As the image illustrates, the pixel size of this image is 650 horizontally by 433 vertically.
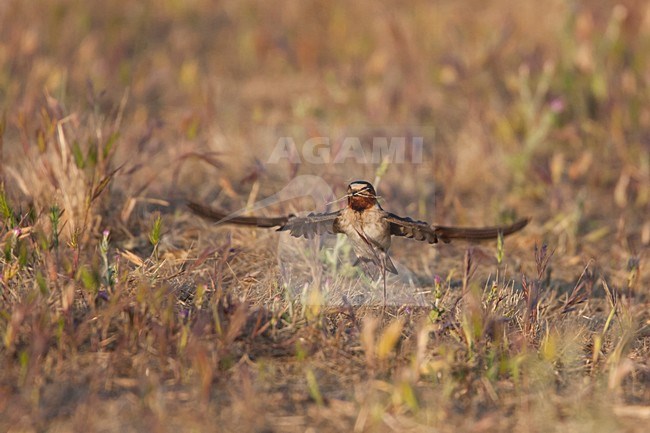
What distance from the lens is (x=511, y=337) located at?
2559mm

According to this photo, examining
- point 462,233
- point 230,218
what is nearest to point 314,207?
point 230,218

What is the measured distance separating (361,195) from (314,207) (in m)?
0.89

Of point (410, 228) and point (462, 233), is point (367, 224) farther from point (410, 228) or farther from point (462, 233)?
point (462, 233)

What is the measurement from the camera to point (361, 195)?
2.61 m

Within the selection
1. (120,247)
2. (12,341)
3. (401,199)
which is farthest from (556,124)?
(12,341)

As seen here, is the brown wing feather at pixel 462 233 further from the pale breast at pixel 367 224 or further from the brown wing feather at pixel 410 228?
the pale breast at pixel 367 224

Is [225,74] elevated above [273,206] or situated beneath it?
elevated above

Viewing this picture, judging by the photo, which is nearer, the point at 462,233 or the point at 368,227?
the point at 368,227

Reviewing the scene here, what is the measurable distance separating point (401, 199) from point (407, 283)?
902mm

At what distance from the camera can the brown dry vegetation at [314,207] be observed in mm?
2287

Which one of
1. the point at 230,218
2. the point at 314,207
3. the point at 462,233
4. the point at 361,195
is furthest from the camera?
the point at 314,207

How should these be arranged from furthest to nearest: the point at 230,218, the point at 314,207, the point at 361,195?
the point at 314,207, the point at 230,218, the point at 361,195

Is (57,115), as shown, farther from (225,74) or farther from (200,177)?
(225,74)

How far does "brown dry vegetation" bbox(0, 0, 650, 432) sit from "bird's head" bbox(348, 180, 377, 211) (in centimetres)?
33
